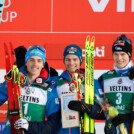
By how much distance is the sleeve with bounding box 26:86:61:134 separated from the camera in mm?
3123

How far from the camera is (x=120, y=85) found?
11.2ft

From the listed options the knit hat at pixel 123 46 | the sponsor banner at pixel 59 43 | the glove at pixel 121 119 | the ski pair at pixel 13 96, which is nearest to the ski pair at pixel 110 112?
the glove at pixel 121 119

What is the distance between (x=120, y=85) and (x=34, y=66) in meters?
0.87

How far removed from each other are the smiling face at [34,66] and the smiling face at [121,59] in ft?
2.47

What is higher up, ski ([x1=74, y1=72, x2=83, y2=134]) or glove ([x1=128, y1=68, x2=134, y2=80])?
glove ([x1=128, y1=68, x2=134, y2=80])

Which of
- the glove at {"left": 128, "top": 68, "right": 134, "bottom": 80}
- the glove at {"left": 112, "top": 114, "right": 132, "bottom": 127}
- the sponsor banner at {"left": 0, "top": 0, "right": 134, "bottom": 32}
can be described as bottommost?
the glove at {"left": 112, "top": 114, "right": 132, "bottom": 127}

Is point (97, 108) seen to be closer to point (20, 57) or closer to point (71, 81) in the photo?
point (71, 81)

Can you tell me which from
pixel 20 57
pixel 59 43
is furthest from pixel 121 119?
pixel 59 43

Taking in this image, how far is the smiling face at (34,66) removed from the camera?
3.34 meters

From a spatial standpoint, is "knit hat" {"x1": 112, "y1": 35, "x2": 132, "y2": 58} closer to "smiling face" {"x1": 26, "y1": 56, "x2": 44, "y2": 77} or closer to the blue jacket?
the blue jacket

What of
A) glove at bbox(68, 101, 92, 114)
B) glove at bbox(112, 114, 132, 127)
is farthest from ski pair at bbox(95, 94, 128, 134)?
glove at bbox(68, 101, 92, 114)

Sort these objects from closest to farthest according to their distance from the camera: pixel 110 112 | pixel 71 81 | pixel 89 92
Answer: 1. pixel 110 112
2. pixel 89 92
3. pixel 71 81

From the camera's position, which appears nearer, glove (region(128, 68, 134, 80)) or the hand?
glove (region(128, 68, 134, 80))

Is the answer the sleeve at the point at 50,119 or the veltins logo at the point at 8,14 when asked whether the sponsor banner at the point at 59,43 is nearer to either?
the veltins logo at the point at 8,14
